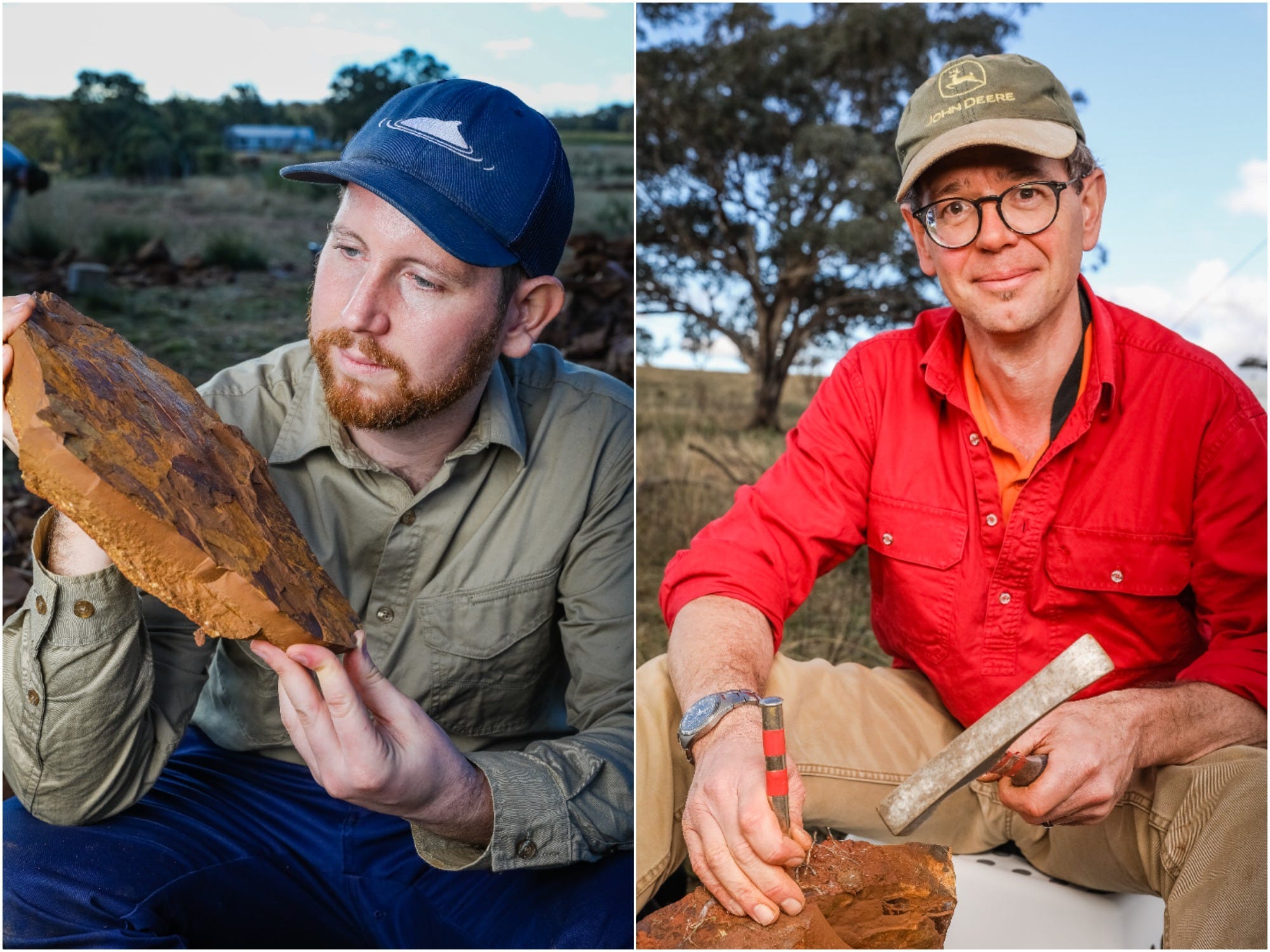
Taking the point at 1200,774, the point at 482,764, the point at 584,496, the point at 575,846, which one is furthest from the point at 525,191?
the point at 1200,774

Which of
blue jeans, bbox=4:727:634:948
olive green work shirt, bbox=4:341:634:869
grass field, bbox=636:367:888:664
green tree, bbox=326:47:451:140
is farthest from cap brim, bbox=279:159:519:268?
grass field, bbox=636:367:888:664

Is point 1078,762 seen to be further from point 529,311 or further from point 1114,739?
point 529,311

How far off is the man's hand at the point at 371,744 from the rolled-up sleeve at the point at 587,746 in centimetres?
5

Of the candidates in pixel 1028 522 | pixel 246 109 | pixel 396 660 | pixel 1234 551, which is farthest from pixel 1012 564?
pixel 246 109

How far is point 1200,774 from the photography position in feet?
6.26

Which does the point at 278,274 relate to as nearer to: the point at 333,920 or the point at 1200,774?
the point at 333,920

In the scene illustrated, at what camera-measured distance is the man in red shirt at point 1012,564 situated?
188 centimetres

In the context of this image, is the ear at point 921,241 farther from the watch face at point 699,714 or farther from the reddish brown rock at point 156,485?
the reddish brown rock at point 156,485

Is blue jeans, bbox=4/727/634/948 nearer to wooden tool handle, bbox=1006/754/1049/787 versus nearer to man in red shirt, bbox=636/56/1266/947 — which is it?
man in red shirt, bbox=636/56/1266/947

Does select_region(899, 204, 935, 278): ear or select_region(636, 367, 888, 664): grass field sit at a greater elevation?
select_region(899, 204, 935, 278): ear

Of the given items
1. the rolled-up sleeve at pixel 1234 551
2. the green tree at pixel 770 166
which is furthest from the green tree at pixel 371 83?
the green tree at pixel 770 166

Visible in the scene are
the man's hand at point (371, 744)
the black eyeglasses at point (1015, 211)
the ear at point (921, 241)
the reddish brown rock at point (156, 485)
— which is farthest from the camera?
the ear at point (921, 241)

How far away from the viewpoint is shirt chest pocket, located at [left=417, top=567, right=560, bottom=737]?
84.9 inches

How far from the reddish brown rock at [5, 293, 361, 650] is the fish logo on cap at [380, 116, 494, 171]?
600 millimetres
